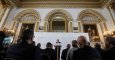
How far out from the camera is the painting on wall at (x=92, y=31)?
30.7ft

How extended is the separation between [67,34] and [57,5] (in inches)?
153

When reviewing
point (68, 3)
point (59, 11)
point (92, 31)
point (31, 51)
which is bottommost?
point (31, 51)

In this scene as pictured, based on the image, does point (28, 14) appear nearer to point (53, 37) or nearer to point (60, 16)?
point (60, 16)

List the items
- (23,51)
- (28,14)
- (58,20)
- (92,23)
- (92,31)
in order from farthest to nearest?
(28,14), (58,20), (92,23), (92,31), (23,51)

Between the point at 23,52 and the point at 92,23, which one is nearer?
the point at 23,52

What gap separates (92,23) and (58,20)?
8.82 ft

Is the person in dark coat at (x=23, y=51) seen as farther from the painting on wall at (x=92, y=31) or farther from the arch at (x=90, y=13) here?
the arch at (x=90, y=13)

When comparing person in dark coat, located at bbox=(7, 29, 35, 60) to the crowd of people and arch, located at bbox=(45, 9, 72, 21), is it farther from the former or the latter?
arch, located at bbox=(45, 9, 72, 21)

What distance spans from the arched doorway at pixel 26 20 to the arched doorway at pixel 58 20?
0.97 m

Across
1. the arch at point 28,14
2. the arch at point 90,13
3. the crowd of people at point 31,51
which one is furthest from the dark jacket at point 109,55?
the arch at point 28,14

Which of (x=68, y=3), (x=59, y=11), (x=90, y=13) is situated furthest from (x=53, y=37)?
(x=90, y=13)

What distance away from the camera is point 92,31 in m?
9.71

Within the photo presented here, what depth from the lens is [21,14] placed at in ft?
33.7

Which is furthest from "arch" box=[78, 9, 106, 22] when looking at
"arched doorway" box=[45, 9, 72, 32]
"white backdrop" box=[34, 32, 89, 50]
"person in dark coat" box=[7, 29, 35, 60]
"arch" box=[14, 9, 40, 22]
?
"person in dark coat" box=[7, 29, 35, 60]
